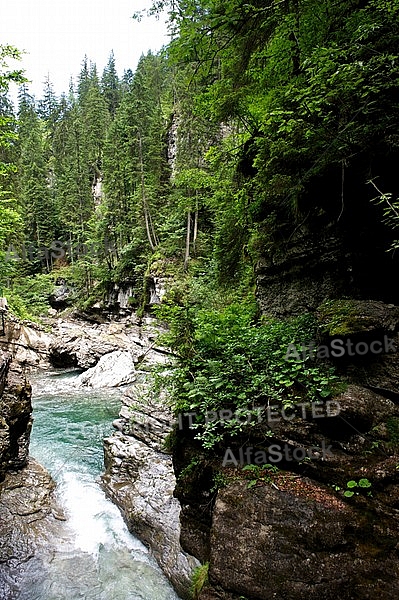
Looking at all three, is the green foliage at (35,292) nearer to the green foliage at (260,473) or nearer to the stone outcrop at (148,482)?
the stone outcrop at (148,482)

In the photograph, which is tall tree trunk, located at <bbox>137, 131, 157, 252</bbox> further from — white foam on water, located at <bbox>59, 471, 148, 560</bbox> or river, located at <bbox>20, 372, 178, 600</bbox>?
white foam on water, located at <bbox>59, 471, 148, 560</bbox>

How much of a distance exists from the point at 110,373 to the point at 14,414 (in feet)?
29.1

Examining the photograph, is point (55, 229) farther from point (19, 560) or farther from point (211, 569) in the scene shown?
point (211, 569)

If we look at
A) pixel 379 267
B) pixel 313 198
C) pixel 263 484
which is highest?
pixel 313 198

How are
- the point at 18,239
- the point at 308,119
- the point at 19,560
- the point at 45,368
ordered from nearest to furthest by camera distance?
the point at 308,119 → the point at 19,560 → the point at 45,368 → the point at 18,239

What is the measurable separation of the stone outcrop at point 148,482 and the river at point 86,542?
7.9 inches

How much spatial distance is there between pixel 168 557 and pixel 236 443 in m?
2.59

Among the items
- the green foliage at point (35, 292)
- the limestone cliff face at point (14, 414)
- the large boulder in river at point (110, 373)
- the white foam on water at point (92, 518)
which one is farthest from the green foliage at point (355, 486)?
the green foliage at point (35, 292)

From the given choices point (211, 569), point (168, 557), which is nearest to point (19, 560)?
point (168, 557)

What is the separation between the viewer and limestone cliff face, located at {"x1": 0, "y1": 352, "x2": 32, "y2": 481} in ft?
23.4

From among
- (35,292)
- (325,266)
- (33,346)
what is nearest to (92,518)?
(325,266)

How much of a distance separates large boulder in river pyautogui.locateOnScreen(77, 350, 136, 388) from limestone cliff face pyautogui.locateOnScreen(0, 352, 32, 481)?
7596 mm

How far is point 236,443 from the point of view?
14.6 ft

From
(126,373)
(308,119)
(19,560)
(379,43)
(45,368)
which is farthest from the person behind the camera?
(45,368)
